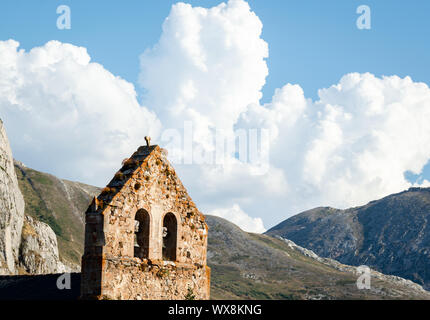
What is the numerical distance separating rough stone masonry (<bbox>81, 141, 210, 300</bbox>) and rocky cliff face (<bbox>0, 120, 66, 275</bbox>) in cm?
10046

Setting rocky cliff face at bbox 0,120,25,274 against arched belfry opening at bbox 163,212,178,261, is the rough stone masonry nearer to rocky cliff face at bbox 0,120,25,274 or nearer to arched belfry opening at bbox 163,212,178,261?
arched belfry opening at bbox 163,212,178,261

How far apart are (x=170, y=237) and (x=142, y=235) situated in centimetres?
97

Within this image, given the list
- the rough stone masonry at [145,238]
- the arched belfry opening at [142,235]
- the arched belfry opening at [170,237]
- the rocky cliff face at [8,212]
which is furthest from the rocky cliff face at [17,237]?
the arched belfry opening at [142,235]

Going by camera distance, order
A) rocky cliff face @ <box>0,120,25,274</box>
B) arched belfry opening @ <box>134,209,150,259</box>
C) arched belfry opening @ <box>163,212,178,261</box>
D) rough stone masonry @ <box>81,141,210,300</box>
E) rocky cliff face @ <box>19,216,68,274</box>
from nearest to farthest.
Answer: rough stone masonry @ <box>81,141,210,300</box>
arched belfry opening @ <box>134,209,150,259</box>
arched belfry opening @ <box>163,212,178,261</box>
rocky cliff face @ <box>0,120,25,274</box>
rocky cliff face @ <box>19,216,68,274</box>

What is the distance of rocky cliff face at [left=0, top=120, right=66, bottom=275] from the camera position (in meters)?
113

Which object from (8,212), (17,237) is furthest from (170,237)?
(17,237)

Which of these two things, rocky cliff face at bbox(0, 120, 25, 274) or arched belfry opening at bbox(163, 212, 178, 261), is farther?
rocky cliff face at bbox(0, 120, 25, 274)

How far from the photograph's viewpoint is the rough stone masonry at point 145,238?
1349 centimetres

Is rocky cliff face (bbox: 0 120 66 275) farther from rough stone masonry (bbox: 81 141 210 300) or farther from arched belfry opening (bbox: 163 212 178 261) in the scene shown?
rough stone masonry (bbox: 81 141 210 300)

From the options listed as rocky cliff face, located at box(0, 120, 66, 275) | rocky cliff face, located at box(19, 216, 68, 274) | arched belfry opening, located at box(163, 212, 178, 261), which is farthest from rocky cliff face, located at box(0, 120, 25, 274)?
arched belfry opening, located at box(163, 212, 178, 261)

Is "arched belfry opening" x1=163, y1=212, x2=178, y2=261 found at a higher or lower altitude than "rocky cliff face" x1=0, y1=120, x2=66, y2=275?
lower

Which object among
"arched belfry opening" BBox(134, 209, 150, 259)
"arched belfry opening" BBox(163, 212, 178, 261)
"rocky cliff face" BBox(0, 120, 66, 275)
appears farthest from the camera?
"rocky cliff face" BBox(0, 120, 66, 275)

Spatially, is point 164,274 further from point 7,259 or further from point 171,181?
point 7,259

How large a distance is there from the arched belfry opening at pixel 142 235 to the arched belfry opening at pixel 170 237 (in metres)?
0.88
